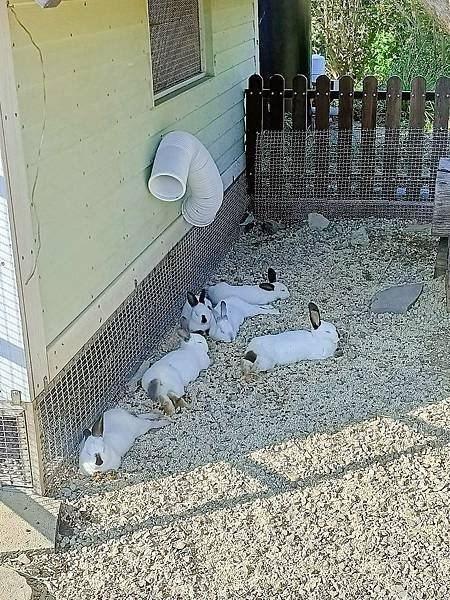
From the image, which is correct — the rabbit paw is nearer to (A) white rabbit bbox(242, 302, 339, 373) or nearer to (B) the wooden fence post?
(A) white rabbit bbox(242, 302, 339, 373)

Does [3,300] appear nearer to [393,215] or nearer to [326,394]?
[326,394]

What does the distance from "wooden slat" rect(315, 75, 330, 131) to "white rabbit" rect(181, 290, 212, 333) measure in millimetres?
3190

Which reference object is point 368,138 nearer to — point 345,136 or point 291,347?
point 345,136

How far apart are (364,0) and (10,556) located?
1387 cm

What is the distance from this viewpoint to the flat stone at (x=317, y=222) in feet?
24.6

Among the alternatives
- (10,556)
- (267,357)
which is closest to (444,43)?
(267,357)

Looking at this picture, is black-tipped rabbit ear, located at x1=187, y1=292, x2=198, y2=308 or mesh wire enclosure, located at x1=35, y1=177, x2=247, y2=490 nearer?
mesh wire enclosure, located at x1=35, y1=177, x2=247, y2=490

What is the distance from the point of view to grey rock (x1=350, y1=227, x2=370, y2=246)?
7023 millimetres

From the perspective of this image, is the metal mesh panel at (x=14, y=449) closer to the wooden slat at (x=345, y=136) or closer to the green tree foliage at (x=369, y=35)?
the wooden slat at (x=345, y=136)

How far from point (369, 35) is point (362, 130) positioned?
798 cm

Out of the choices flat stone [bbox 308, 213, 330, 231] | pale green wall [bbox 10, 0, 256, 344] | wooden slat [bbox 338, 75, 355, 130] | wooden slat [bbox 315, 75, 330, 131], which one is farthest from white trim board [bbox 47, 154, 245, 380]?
wooden slat [bbox 338, 75, 355, 130]

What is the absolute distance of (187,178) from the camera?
5.12 meters

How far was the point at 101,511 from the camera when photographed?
3408mm

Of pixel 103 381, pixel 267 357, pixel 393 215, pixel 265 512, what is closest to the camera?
pixel 265 512
